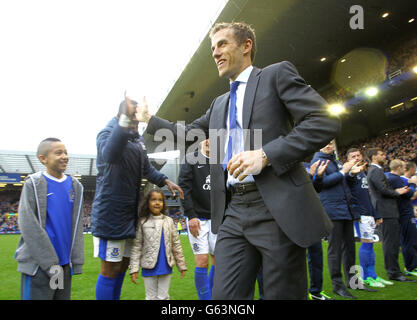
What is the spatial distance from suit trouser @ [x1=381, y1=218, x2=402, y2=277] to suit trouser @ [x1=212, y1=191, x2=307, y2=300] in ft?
13.5

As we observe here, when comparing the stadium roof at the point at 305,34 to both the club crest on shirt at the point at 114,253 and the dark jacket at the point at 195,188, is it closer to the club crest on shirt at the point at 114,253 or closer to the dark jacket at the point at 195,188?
the dark jacket at the point at 195,188

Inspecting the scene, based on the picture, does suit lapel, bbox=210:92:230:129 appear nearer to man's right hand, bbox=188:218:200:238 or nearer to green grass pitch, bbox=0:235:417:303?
man's right hand, bbox=188:218:200:238

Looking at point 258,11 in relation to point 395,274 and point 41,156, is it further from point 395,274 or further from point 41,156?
point 41,156

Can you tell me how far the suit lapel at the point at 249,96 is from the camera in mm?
1562

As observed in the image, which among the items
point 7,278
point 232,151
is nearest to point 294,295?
point 232,151

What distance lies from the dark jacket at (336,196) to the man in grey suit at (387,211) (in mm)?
1039

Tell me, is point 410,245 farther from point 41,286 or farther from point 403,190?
point 41,286

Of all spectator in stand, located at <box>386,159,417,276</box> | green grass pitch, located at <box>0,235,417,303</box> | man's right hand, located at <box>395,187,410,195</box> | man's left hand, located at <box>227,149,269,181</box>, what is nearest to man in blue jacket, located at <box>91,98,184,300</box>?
man's left hand, located at <box>227,149,269,181</box>

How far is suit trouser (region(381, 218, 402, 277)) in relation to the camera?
470cm

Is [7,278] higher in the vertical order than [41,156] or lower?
lower

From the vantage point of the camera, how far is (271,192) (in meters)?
Result: 1.43

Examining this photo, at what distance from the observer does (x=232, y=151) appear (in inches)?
64.6

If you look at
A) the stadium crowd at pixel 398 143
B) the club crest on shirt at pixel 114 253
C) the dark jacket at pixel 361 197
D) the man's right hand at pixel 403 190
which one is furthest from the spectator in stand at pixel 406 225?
the stadium crowd at pixel 398 143
